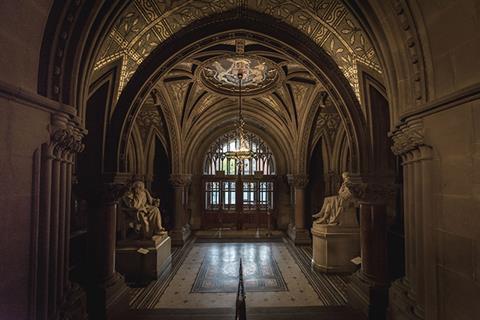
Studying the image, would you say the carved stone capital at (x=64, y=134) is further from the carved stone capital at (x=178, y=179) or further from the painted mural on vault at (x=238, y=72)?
the carved stone capital at (x=178, y=179)

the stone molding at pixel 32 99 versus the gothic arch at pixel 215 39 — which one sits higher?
the gothic arch at pixel 215 39

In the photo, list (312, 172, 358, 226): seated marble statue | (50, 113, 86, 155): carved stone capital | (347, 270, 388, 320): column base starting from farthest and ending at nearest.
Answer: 1. (312, 172, 358, 226): seated marble statue
2. (347, 270, 388, 320): column base
3. (50, 113, 86, 155): carved stone capital

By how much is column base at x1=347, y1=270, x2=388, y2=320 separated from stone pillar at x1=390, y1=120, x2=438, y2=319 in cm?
145

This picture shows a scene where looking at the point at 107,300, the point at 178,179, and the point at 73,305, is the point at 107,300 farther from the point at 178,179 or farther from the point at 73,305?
the point at 178,179

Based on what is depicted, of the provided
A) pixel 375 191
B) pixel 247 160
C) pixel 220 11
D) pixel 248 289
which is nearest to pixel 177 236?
pixel 248 289

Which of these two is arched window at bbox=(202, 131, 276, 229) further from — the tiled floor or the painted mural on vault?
the painted mural on vault

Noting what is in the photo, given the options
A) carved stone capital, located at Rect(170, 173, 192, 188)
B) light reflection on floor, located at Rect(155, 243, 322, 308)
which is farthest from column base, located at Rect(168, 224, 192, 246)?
carved stone capital, located at Rect(170, 173, 192, 188)

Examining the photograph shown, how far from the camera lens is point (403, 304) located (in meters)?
3.31

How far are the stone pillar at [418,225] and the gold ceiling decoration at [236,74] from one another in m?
5.14

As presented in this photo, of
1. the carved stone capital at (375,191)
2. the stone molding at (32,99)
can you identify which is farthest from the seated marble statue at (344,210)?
the stone molding at (32,99)

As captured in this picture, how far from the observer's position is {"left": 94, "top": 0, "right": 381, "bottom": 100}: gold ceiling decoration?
438 centimetres

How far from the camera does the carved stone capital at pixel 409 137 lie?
280 cm

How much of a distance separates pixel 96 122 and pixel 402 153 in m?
4.69

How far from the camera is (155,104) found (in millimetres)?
8977
